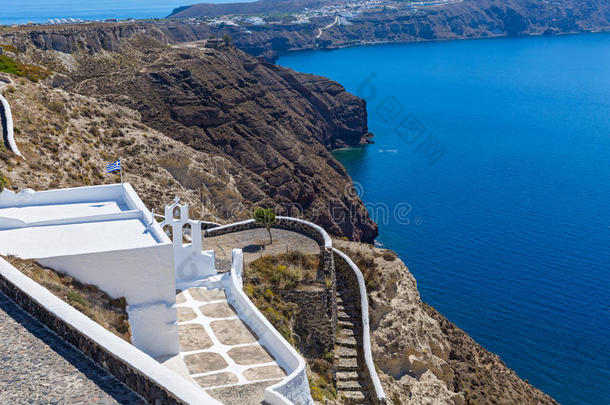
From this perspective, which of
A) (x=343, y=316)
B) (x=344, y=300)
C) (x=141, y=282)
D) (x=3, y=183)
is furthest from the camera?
(x=344, y=300)

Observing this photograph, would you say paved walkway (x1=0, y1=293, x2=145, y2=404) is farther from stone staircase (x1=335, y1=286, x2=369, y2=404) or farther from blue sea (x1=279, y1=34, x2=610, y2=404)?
blue sea (x1=279, y1=34, x2=610, y2=404)

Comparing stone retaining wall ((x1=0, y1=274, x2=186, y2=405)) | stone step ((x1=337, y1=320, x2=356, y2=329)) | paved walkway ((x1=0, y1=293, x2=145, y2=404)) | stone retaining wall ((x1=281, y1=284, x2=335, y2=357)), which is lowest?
stone step ((x1=337, y1=320, x2=356, y2=329))

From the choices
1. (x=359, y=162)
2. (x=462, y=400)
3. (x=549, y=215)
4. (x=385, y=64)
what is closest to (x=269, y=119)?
(x=359, y=162)

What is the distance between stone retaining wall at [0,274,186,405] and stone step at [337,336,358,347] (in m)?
14.6

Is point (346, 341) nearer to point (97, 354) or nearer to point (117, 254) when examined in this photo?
point (117, 254)

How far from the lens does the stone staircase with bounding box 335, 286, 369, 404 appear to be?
73.5 feet

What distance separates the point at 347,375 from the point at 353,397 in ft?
3.89

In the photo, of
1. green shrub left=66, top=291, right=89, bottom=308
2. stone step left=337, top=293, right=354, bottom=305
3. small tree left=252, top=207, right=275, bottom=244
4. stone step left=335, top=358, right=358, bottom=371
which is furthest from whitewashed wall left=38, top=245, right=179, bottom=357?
small tree left=252, top=207, right=275, bottom=244

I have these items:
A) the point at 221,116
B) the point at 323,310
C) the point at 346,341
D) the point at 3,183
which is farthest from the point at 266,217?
the point at 221,116

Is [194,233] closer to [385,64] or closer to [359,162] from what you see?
[359,162]

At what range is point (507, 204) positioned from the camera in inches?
2808

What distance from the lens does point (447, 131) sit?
342 ft

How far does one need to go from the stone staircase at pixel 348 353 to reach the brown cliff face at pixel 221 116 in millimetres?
22593

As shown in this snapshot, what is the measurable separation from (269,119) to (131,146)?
35.4 m
